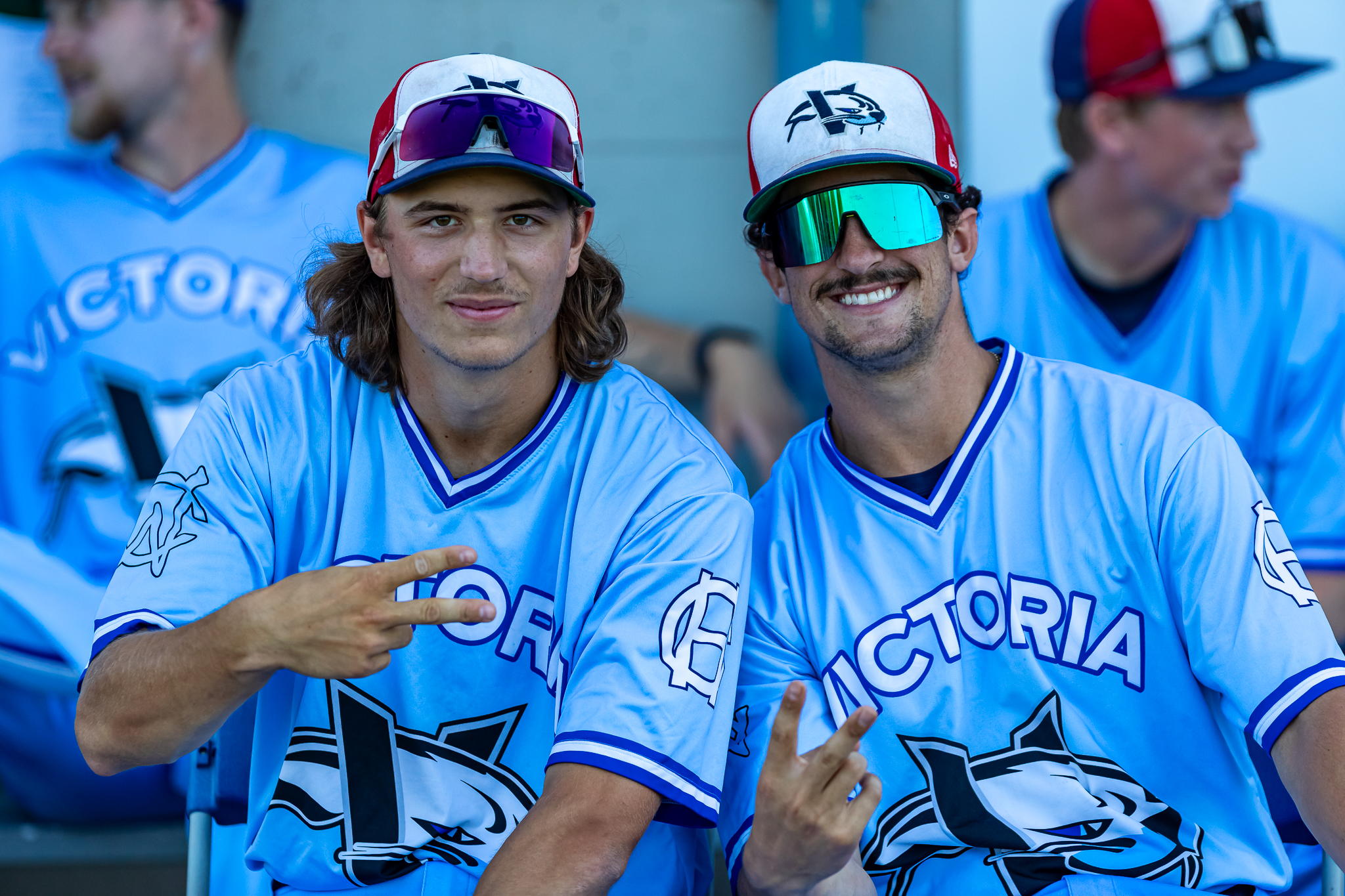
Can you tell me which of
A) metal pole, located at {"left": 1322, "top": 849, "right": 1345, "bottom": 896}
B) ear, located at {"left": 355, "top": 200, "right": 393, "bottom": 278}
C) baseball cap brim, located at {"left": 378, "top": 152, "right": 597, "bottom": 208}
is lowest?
metal pole, located at {"left": 1322, "top": 849, "right": 1345, "bottom": 896}

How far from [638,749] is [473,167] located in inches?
30.7

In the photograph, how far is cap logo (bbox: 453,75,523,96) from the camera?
5.32ft

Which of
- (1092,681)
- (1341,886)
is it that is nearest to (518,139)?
(1092,681)

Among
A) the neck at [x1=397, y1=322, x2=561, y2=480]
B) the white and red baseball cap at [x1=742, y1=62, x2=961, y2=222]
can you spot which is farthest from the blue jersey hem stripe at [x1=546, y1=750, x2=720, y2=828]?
the white and red baseball cap at [x1=742, y1=62, x2=961, y2=222]

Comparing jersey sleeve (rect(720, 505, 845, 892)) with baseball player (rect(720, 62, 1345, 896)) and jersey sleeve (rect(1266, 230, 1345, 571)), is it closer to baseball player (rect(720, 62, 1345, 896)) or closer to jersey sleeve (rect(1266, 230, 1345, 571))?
baseball player (rect(720, 62, 1345, 896))

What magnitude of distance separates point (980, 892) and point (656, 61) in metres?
2.18

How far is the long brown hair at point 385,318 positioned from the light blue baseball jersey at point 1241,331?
1.16 m

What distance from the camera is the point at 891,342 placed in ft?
5.40

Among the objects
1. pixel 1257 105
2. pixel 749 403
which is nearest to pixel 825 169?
pixel 749 403

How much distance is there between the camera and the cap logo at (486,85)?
5.32 feet

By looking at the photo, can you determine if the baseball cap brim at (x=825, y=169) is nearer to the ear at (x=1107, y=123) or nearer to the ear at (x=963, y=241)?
the ear at (x=963, y=241)

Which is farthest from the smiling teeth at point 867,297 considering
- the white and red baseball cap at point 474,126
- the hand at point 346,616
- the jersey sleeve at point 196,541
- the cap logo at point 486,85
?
the jersey sleeve at point 196,541

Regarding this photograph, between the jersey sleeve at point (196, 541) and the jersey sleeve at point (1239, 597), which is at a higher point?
the jersey sleeve at point (196, 541)

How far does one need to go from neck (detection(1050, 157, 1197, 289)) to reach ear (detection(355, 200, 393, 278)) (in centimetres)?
172
